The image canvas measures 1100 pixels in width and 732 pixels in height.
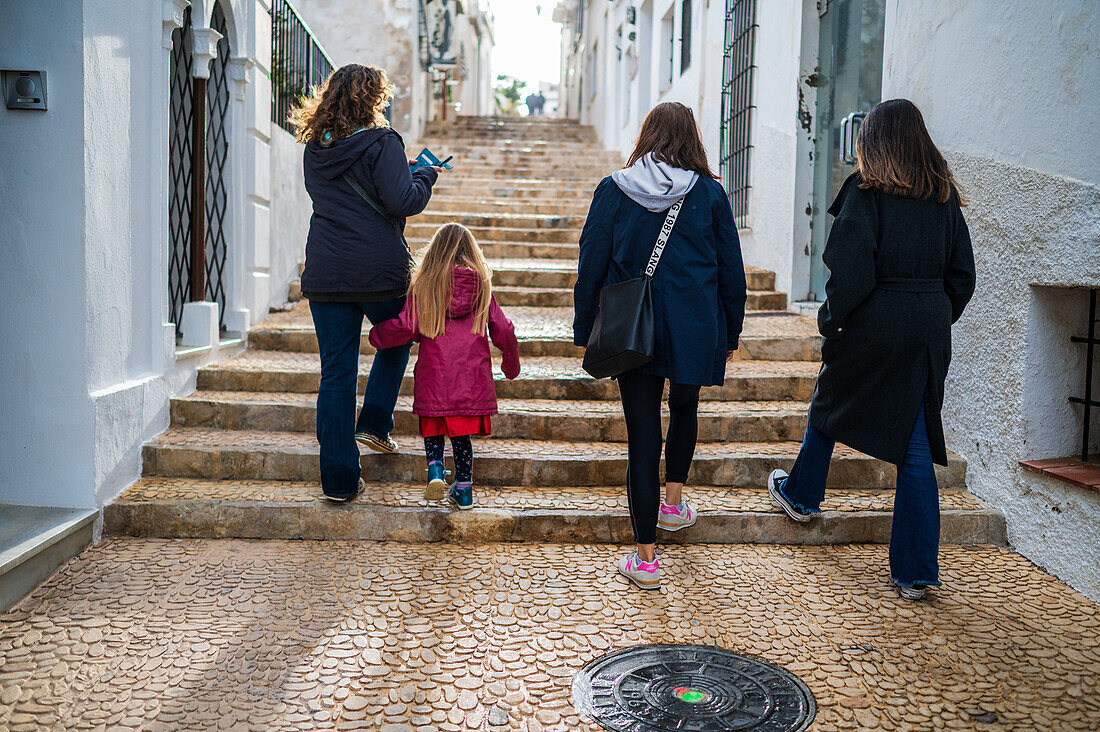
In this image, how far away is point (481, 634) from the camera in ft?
9.82

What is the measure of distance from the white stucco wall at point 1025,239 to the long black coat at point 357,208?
8.40 feet

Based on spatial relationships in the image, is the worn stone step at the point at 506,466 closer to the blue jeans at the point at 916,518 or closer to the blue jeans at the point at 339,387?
the blue jeans at the point at 339,387

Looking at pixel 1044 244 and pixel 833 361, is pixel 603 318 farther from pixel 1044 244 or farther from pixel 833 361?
pixel 1044 244

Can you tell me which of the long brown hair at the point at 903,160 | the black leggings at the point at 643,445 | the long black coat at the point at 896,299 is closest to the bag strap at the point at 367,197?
the black leggings at the point at 643,445

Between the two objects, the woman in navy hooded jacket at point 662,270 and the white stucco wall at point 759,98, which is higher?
the white stucco wall at point 759,98

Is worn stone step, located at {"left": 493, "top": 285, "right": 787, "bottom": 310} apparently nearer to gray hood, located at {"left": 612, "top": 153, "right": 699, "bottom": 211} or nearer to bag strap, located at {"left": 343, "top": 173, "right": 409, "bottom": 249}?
bag strap, located at {"left": 343, "top": 173, "right": 409, "bottom": 249}

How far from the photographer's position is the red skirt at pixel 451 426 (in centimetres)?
386

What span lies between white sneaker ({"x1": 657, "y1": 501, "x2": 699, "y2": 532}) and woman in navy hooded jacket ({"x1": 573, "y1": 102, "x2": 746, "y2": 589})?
0.37 metres

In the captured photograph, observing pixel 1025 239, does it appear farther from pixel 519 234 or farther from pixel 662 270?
pixel 519 234

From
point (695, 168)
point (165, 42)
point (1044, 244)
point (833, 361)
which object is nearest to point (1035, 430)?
point (1044, 244)

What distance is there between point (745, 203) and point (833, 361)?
198 inches

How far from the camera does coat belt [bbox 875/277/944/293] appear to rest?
10.8 ft

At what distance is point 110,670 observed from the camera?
2.71m

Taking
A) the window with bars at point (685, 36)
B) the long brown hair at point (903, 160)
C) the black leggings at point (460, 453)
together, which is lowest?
the black leggings at point (460, 453)
